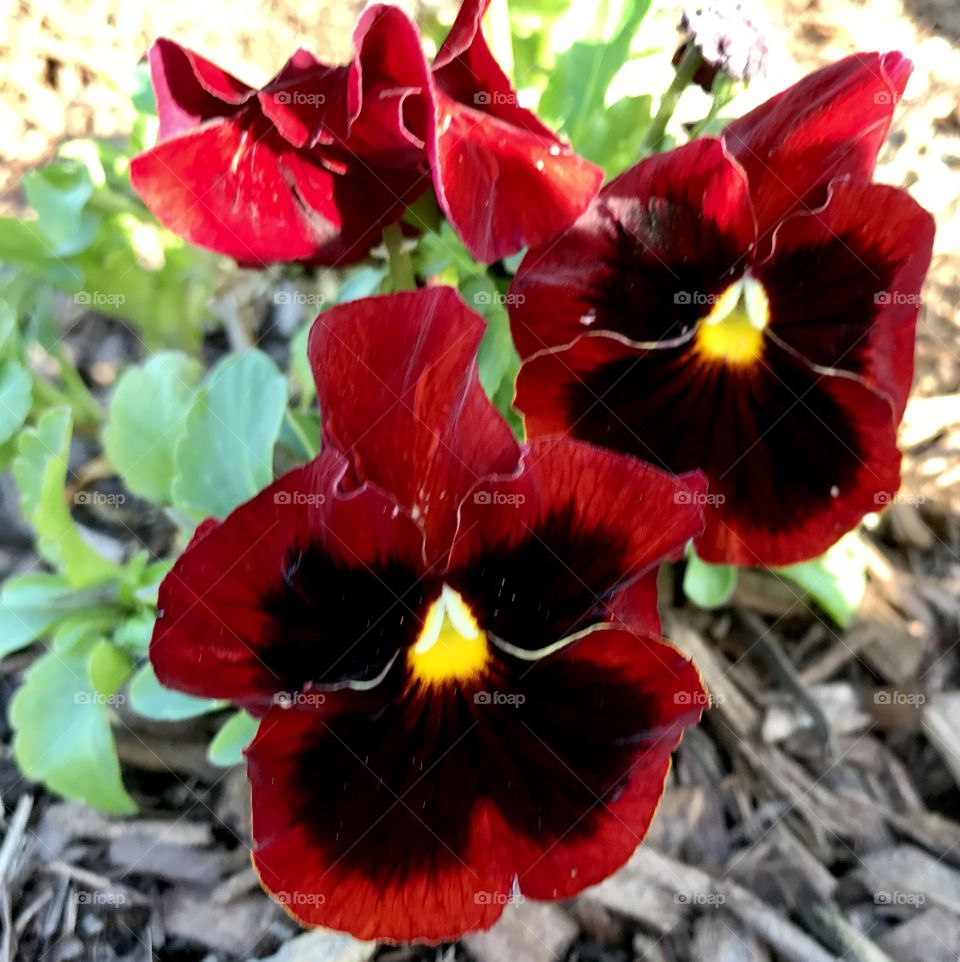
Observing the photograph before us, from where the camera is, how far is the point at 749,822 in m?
1.16

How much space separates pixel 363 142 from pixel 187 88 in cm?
13

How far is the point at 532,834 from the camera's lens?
0.69 m

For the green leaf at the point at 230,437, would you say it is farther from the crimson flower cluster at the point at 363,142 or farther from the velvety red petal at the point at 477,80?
the velvety red petal at the point at 477,80

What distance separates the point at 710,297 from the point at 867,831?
731 millimetres

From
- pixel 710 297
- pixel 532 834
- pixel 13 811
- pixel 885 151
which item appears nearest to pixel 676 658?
pixel 532 834

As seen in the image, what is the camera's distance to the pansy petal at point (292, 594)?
58 cm

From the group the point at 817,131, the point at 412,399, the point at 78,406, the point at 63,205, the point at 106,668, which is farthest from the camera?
the point at 78,406

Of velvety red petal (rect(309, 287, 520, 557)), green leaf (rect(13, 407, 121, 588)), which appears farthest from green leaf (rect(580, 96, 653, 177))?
green leaf (rect(13, 407, 121, 588))

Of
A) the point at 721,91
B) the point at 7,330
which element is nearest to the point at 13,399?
the point at 7,330

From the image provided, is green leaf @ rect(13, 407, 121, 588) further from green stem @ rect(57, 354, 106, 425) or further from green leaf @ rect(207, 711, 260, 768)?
green stem @ rect(57, 354, 106, 425)

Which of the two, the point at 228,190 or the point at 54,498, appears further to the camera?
the point at 54,498

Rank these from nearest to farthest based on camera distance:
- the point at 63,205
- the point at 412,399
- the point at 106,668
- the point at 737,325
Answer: the point at 412,399
the point at 737,325
the point at 106,668
the point at 63,205

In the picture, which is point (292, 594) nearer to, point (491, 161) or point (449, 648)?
point (449, 648)

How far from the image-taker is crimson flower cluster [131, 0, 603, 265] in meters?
0.66
